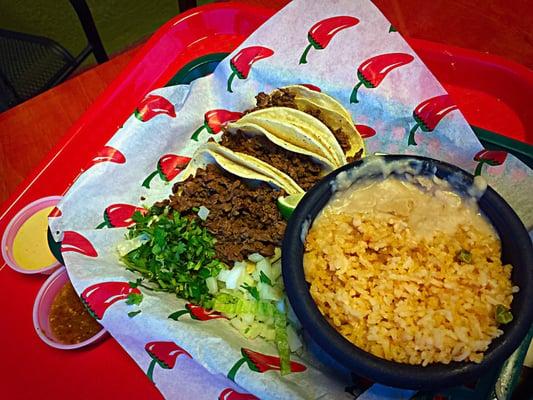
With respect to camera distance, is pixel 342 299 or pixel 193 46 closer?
pixel 342 299

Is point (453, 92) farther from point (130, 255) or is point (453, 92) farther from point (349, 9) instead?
point (130, 255)

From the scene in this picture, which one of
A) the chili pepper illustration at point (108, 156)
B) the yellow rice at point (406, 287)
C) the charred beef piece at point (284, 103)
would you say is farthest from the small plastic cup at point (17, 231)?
the yellow rice at point (406, 287)

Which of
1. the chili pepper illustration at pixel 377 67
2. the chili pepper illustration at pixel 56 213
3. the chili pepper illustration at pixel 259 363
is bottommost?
the chili pepper illustration at pixel 259 363

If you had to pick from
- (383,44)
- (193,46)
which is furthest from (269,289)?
(193,46)

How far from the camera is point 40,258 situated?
8.09ft

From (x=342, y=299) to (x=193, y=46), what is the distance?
182 centimetres

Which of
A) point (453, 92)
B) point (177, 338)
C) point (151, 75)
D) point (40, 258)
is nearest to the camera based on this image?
point (177, 338)

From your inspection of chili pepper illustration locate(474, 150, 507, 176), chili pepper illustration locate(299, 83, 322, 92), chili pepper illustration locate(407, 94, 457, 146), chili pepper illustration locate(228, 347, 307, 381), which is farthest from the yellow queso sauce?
chili pepper illustration locate(474, 150, 507, 176)

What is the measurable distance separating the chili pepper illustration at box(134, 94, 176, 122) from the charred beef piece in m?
0.38

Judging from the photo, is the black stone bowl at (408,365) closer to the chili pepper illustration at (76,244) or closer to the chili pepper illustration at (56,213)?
the chili pepper illustration at (76,244)

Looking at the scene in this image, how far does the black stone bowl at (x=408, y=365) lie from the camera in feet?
5.34

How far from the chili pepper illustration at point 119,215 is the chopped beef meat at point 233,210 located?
0.18 meters

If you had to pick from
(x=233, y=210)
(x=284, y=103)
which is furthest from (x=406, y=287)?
(x=284, y=103)

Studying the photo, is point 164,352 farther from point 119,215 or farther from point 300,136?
point 300,136
